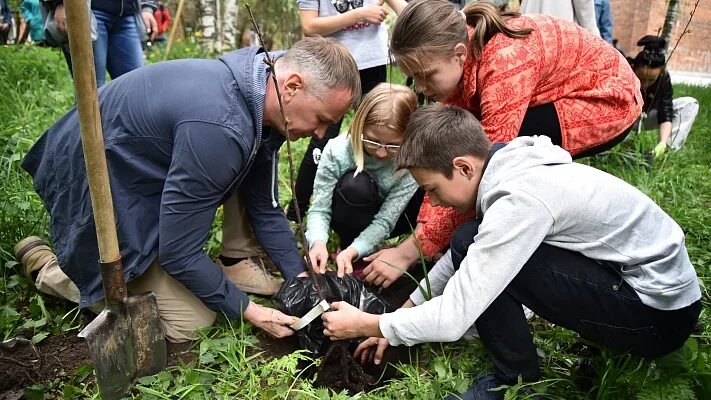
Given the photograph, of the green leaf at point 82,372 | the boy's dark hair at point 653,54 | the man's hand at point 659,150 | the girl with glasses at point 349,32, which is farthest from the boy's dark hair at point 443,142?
the boy's dark hair at point 653,54

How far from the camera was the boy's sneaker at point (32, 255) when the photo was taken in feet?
7.72

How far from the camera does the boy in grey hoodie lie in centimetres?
149

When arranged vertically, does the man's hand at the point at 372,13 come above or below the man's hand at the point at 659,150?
above

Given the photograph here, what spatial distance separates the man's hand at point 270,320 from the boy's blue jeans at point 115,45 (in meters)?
2.36

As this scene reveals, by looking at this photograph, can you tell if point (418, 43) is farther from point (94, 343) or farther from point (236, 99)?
point (94, 343)

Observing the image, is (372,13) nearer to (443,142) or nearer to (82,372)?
(443,142)

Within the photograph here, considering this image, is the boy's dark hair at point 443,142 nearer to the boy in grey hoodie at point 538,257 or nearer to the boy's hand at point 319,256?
the boy in grey hoodie at point 538,257

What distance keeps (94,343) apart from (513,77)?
164cm

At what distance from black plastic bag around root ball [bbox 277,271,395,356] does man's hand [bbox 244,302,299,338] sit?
12 cm

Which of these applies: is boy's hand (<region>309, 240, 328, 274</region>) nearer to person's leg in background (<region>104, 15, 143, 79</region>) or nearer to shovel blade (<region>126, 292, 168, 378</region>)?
shovel blade (<region>126, 292, 168, 378</region>)

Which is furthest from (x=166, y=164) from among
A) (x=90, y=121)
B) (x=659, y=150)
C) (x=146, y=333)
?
(x=659, y=150)

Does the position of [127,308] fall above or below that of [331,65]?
below

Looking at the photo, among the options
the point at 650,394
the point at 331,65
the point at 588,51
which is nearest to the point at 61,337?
the point at 331,65

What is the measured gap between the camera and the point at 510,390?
5.49 ft
